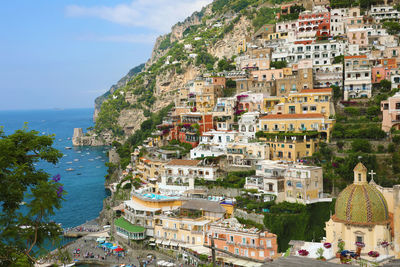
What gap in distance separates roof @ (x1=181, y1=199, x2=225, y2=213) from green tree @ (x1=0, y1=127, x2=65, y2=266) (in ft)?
95.6

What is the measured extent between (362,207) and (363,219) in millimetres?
736

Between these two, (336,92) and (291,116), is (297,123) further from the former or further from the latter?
(336,92)

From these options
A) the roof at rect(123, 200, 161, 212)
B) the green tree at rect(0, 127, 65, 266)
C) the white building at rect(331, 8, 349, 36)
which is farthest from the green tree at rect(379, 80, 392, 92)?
the green tree at rect(0, 127, 65, 266)

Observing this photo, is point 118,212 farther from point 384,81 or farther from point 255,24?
point 255,24

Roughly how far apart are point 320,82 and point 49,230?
4995cm

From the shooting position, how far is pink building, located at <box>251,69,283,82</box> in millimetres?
63938

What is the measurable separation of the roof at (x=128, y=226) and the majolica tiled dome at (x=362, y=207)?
24182 millimetres

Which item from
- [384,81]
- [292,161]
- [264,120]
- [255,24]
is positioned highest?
[255,24]

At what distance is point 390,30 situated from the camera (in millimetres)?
67062

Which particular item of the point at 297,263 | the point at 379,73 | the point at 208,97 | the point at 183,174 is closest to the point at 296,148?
the point at 183,174

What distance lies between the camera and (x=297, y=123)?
50.9m

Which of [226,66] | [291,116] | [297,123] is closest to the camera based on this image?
[297,123]

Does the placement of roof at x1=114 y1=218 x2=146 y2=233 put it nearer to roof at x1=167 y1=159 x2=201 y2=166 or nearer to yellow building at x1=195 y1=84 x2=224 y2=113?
roof at x1=167 y1=159 x2=201 y2=166

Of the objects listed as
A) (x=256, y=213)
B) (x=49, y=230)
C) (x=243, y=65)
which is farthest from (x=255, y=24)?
(x=49, y=230)
